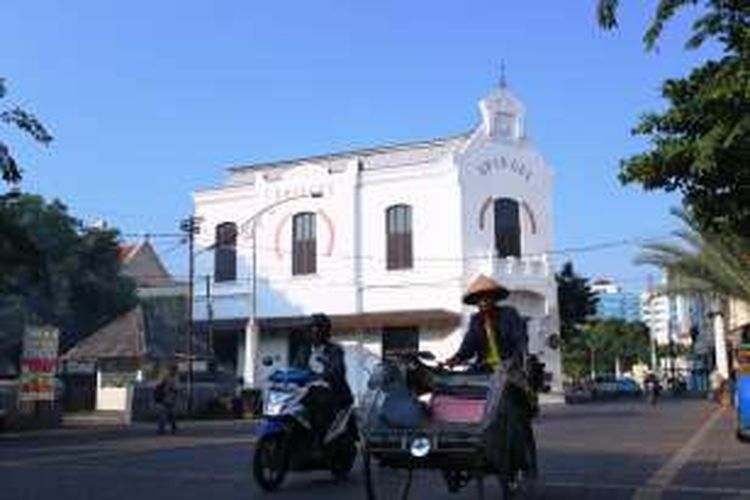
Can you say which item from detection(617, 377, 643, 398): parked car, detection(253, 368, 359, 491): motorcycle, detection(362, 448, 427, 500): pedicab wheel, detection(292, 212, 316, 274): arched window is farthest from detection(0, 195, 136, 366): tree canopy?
detection(362, 448, 427, 500): pedicab wheel

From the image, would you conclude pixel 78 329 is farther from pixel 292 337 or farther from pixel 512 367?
pixel 512 367

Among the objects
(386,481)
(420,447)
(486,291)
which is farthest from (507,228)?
(420,447)

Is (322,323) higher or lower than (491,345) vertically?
higher

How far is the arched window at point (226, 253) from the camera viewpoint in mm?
57625

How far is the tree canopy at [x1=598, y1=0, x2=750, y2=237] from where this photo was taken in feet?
34.5

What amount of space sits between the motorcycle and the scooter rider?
0.05 meters

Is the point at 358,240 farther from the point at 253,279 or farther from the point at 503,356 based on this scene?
the point at 503,356

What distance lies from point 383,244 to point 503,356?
4428 cm

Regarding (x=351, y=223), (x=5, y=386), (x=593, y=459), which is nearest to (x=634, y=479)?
(x=593, y=459)

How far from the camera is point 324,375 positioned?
12484 millimetres

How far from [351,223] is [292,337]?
589 cm

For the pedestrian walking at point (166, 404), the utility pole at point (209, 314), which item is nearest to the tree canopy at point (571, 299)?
the utility pole at point (209, 314)

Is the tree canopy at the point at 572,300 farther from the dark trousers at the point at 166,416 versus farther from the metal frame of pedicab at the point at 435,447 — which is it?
the metal frame of pedicab at the point at 435,447

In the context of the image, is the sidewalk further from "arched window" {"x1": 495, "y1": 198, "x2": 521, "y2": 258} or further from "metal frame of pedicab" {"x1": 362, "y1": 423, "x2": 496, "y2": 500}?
"arched window" {"x1": 495, "y1": 198, "x2": 521, "y2": 258}
